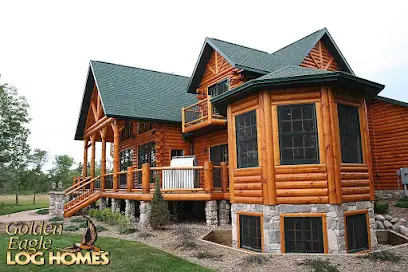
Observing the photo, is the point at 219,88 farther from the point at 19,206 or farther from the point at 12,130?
the point at 19,206

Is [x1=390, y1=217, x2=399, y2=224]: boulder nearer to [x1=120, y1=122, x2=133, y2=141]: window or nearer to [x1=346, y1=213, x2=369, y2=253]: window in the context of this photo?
[x1=346, y1=213, x2=369, y2=253]: window

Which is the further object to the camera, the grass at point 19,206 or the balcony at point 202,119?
the grass at point 19,206

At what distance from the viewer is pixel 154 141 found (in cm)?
1758

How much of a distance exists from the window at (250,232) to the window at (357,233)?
2253mm

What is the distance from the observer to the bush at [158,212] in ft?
37.7

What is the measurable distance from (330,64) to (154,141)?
10154 millimetres

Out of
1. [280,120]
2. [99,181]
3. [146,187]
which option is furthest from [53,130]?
[280,120]

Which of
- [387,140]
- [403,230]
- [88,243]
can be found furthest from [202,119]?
[387,140]

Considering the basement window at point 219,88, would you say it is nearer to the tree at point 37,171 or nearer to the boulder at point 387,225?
the boulder at point 387,225

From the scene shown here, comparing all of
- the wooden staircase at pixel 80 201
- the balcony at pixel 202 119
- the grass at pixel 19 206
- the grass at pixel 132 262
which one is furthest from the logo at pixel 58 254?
the grass at pixel 19 206

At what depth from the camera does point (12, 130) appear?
92.4 ft

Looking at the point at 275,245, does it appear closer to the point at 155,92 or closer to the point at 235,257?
the point at 235,257

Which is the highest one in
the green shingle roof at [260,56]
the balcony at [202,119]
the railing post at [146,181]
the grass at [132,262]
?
the green shingle roof at [260,56]

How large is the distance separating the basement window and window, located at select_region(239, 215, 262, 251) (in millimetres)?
7307
